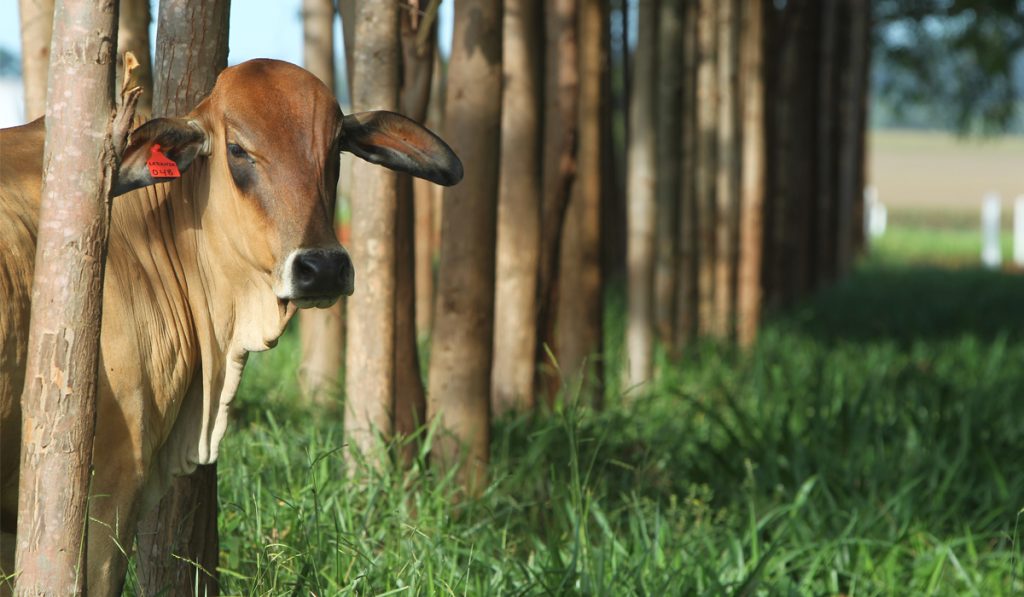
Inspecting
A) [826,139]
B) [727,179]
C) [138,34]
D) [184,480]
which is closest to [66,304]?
[184,480]

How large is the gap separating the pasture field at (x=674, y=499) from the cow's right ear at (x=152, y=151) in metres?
0.82

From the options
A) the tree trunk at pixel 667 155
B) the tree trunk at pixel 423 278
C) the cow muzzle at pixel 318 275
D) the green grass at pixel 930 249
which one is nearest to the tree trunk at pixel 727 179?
the tree trunk at pixel 667 155

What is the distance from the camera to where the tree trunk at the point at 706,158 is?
387 inches

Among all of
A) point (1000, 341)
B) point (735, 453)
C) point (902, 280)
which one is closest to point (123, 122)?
point (735, 453)

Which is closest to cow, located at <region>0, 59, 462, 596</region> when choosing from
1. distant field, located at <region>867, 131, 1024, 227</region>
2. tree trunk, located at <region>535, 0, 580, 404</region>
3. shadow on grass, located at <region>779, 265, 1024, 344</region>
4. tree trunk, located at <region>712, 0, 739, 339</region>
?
tree trunk, located at <region>535, 0, 580, 404</region>

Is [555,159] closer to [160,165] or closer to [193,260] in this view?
[193,260]

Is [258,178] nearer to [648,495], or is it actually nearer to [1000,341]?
[648,495]

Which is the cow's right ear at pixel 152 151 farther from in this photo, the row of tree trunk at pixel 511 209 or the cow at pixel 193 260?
the row of tree trunk at pixel 511 209

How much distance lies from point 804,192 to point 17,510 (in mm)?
12947

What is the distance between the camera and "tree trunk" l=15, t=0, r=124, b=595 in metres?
2.75

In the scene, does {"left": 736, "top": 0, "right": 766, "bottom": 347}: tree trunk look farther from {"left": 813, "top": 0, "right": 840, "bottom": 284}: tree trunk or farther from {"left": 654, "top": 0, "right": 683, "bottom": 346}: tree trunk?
{"left": 813, "top": 0, "right": 840, "bottom": 284}: tree trunk

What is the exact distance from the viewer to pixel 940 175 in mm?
85188

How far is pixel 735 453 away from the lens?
5.99m

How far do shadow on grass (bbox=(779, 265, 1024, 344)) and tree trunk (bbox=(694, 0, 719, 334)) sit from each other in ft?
3.72
